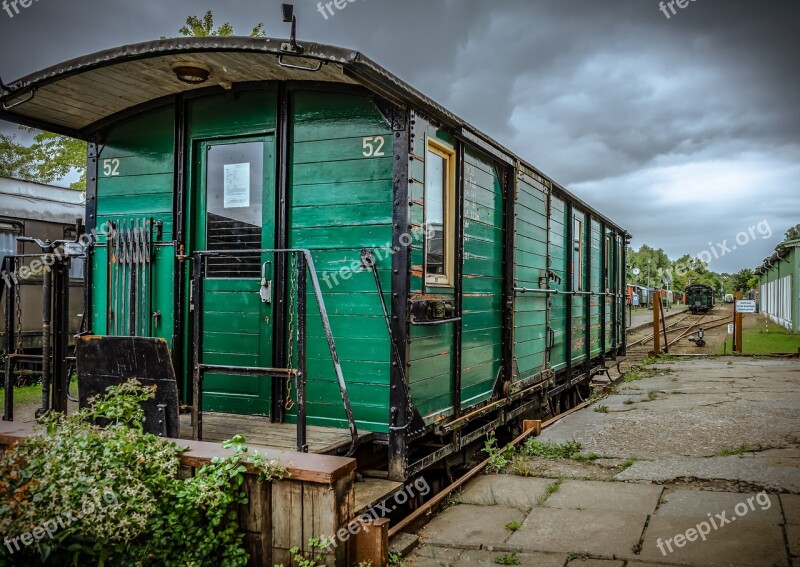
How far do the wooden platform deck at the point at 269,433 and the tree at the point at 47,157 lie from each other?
10.8 m

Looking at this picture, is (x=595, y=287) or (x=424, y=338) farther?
(x=595, y=287)

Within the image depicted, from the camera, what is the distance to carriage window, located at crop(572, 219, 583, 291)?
9753 mm

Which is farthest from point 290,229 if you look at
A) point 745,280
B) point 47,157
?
point 745,280

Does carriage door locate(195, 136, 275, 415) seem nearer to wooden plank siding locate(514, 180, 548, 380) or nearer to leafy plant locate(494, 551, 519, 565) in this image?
leafy plant locate(494, 551, 519, 565)

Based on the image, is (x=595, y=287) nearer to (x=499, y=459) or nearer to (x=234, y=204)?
(x=499, y=459)

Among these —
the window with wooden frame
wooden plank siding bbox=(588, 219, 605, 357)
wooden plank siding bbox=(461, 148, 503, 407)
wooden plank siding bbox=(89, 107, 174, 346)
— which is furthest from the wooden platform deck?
wooden plank siding bbox=(588, 219, 605, 357)

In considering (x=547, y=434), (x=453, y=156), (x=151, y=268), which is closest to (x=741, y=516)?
(x=547, y=434)

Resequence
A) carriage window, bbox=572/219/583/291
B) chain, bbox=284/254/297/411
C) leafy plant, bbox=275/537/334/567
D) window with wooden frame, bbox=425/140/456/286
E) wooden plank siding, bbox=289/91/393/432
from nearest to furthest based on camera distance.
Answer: leafy plant, bbox=275/537/334/567 → wooden plank siding, bbox=289/91/393/432 → chain, bbox=284/254/297/411 → window with wooden frame, bbox=425/140/456/286 → carriage window, bbox=572/219/583/291

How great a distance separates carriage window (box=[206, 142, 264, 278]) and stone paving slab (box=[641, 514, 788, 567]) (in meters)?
3.48

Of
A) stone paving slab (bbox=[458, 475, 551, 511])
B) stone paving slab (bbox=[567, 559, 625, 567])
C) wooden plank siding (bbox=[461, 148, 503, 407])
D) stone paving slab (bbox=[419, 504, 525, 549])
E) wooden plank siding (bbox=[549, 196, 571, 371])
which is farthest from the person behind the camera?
wooden plank siding (bbox=[549, 196, 571, 371])

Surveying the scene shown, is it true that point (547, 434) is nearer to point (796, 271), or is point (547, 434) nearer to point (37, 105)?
point (37, 105)

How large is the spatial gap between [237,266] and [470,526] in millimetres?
2737

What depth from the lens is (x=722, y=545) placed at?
3787 mm

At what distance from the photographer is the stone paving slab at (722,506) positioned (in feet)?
14.0
